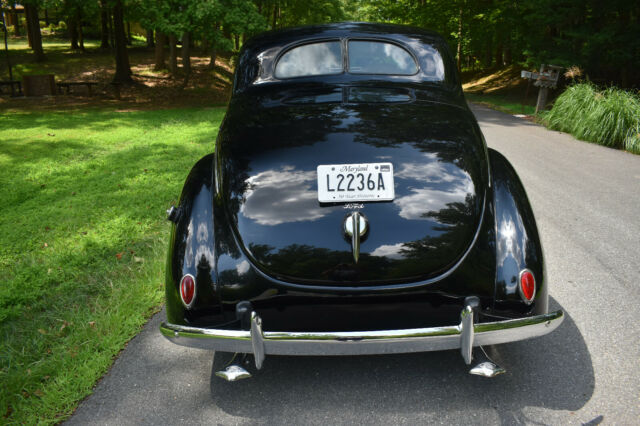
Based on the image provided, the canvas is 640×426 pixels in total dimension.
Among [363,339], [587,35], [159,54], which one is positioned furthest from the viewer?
[159,54]

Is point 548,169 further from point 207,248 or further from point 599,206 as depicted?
point 207,248

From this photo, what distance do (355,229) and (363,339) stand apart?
1.63 feet

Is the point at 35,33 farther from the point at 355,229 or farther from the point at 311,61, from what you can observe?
the point at 355,229

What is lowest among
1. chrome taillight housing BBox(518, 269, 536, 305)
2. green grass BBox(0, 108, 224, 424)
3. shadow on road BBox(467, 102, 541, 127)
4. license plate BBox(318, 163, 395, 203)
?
green grass BBox(0, 108, 224, 424)

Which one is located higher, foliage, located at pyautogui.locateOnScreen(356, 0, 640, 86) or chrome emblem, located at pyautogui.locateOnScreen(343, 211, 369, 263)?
foliage, located at pyautogui.locateOnScreen(356, 0, 640, 86)

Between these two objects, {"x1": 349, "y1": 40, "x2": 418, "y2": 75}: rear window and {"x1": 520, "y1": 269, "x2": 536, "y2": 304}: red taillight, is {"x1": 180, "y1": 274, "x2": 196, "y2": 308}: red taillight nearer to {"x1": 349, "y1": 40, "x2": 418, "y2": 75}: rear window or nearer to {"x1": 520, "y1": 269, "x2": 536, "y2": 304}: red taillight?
{"x1": 520, "y1": 269, "x2": 536, "y2": 304}: red taillight

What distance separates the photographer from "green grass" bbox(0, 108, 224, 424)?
265 centimetres

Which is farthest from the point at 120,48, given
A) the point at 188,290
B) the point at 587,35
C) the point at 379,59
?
the point at 188,290

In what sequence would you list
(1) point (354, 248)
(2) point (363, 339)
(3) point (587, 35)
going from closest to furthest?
1. (2) point (363, 339)
2. (1) point (354, 248)
3. (3) point (587, 35)

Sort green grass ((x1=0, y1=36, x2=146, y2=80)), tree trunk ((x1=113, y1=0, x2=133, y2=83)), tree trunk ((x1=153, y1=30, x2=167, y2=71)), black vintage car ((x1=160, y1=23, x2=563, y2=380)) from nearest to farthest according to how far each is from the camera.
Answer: black vintage car ((x1=160, y1=23, x2=563, y2=380))
tree trunk ((x1=113, y1=0, x2=133, y2=83))
green grass ((x1=0, y1=36, x2=146, y2=80))
tree trunk ((x1=153, y1=30, x2=167, y2=71))

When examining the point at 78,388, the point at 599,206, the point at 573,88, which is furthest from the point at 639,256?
the point at 573,88

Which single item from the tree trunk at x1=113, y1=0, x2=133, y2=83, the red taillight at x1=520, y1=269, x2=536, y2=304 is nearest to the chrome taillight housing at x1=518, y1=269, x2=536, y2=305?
the red taillight at x1=520, y1=269, x2=536, y2=304

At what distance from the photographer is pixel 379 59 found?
11.8ft

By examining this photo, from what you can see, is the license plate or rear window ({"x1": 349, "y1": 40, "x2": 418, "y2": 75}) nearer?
the license plate
